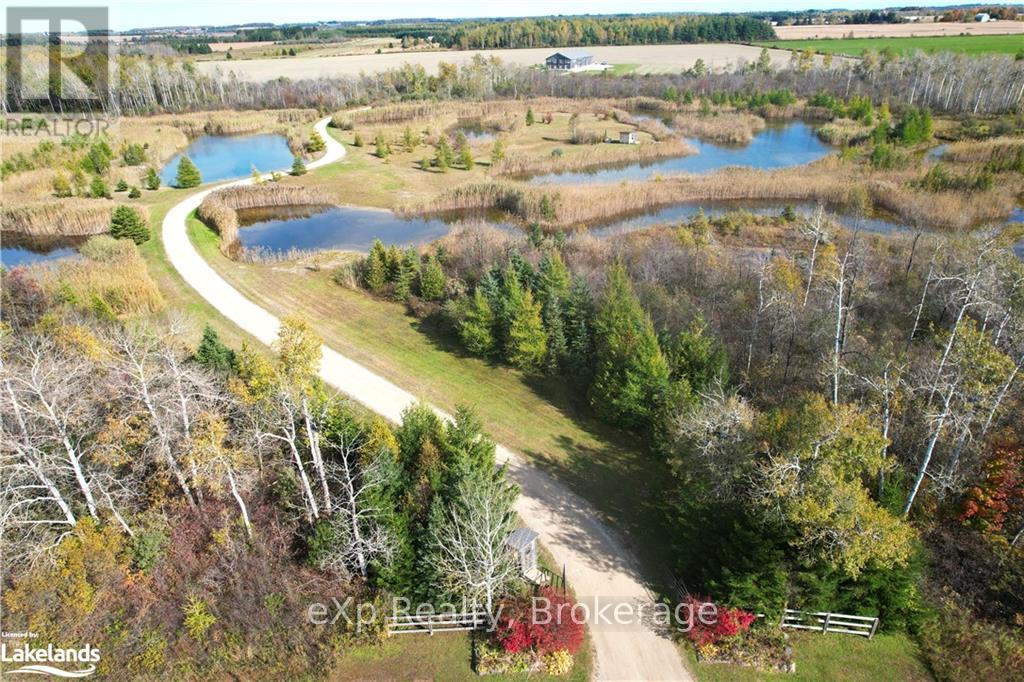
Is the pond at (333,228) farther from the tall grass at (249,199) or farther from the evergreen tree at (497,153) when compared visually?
the evergreen tree at (497,153)

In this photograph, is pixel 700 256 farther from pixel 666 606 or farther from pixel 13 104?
pixel 13 104

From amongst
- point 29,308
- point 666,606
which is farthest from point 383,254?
point 666,606

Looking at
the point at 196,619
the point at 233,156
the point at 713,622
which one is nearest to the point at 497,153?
the point at 233,156

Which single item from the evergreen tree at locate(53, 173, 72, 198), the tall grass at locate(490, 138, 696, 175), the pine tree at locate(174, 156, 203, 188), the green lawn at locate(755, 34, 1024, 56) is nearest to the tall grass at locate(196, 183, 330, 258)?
the pine tree at locate(174, 156, 203, 188)

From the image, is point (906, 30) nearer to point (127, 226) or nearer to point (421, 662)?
point (127, 226)

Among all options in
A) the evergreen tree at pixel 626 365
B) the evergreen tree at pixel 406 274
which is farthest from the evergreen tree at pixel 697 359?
the evergreen tree at pixel 406 274

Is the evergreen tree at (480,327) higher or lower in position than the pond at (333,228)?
lower

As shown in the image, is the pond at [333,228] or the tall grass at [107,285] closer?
the tall grass at [107,285]

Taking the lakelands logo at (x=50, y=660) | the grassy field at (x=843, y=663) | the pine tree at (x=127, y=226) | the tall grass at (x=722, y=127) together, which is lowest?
the lakelands logo at (x=50, y=660)

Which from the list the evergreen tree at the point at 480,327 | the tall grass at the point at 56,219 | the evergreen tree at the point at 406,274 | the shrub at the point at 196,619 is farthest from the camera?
the tall grass at the point at 56,219
